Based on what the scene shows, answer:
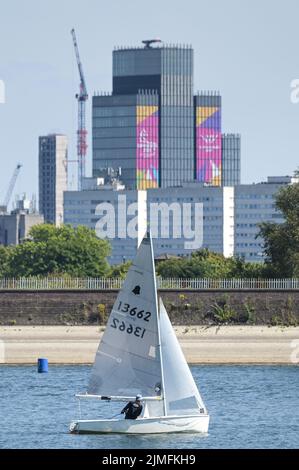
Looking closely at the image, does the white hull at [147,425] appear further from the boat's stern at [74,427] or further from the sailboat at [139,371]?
the boat's stern at [74,427]

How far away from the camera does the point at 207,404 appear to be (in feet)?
321

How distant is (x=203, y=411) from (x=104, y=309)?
170 ft

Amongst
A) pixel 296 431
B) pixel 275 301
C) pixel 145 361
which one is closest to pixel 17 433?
pixel 145 361

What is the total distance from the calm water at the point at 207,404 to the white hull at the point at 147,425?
35 centimetres

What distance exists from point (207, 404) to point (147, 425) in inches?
676

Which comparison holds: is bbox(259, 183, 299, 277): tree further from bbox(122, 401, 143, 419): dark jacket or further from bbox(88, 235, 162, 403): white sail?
bbox(122, 401, 143, 419): dark jacket

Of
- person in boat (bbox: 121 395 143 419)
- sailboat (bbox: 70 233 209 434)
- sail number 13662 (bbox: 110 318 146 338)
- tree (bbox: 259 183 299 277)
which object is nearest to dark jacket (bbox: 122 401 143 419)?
person in boat (bbox: 121 395 143 419)

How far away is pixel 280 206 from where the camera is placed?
14775 cm

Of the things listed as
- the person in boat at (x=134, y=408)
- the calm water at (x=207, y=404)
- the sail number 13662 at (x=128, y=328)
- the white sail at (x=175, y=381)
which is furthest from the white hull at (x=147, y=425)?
the sail number 13662 at (x=128, y=328)

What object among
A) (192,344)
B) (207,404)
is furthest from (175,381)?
(192,344)

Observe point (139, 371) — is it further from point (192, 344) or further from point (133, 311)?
point (192, 344)

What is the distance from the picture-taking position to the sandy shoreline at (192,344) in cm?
12688

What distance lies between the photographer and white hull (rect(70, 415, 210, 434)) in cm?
8100

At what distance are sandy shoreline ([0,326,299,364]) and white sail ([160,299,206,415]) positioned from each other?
42.7 m
